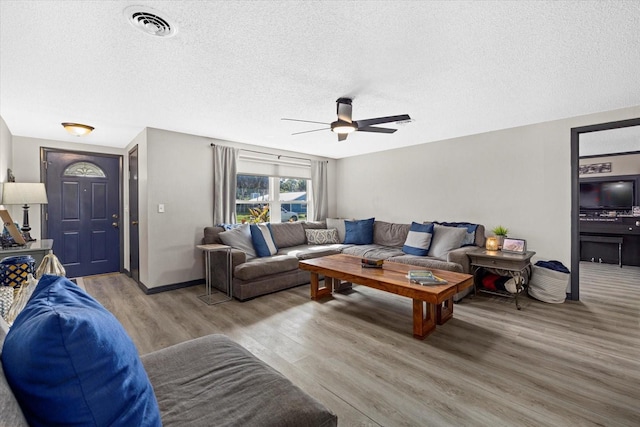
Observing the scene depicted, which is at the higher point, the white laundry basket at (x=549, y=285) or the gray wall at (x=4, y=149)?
the gray wall at (x=4, y=149)

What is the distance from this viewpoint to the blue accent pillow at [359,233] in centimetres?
540

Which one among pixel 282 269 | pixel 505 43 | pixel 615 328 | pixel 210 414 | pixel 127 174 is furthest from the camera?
pixel 127 174

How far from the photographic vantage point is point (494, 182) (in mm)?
4359

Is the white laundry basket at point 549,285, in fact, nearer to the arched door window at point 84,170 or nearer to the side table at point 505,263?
the side table at point 505,263

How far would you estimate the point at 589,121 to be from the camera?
3557mm

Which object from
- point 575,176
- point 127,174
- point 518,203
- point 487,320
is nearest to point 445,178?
point 518,203

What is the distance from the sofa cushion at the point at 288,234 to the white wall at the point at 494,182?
1586mm

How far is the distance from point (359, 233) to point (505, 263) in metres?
2.41

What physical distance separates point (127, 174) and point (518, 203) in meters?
6.18

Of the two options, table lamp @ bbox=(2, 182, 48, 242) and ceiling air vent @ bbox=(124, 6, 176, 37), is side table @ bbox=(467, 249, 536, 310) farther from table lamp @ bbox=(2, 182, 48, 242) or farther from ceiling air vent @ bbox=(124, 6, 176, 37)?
table lamp @ bbox=(2, 182, 48, 242)

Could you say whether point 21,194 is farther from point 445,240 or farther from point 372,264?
point 445,240

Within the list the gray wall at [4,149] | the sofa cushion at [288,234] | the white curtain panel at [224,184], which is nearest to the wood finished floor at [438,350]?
the sofa cushion at [288,234]

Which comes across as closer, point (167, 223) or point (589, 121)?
point (589, 121)

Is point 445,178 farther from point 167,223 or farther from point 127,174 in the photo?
point 127,174
